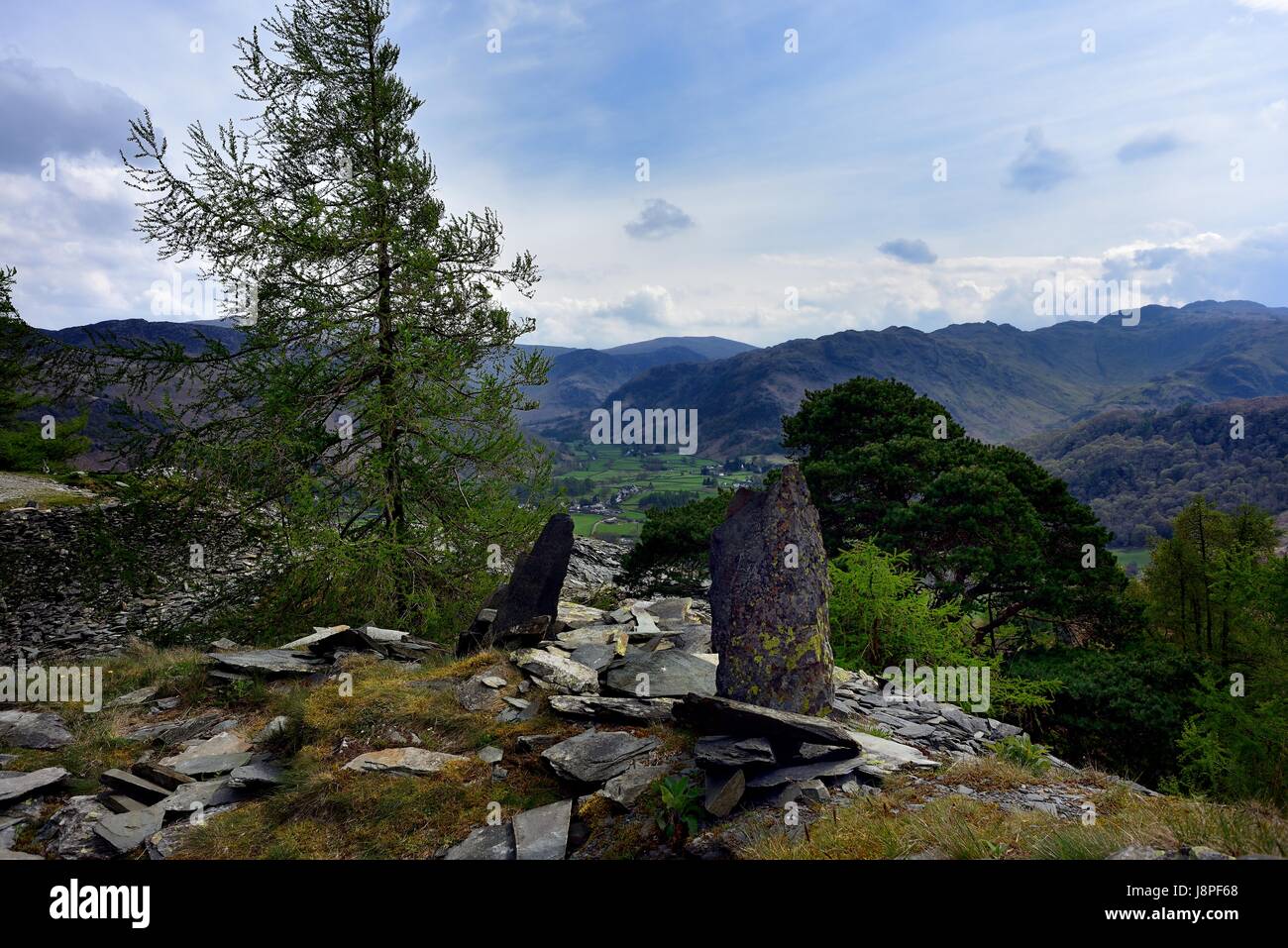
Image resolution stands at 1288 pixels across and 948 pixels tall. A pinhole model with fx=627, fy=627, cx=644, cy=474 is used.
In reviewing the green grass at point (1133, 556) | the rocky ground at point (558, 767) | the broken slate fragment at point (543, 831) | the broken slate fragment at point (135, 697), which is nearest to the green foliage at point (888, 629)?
Result: the rocky ground at point (558, 767)

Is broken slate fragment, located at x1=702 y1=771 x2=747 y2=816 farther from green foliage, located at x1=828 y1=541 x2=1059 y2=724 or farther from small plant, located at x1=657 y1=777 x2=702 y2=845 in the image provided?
green foliage, located at x1=828 y1=541 x2=1059 y2=724

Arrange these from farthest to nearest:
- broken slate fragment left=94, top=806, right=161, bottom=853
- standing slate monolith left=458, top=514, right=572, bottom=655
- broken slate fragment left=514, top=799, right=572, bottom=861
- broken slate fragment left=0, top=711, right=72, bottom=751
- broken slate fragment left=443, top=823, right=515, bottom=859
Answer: standing slate monolith left=458, top=514, right=572, bottom=655 < broken slate fragment left=0, top=711, right=72, bottom=751 < broken slate fragment left=94, top=806, right=161, bottom=853 < broken slate fragment left=443, top=823, right=515, bottom=859 < broken slate fragment left=514, top=799, right=572, bottom=861

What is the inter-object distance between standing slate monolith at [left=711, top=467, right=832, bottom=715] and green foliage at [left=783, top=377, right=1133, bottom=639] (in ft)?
45.2

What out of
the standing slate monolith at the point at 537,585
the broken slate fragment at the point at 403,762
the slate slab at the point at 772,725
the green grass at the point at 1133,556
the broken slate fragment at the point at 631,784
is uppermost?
the standing slate monolith at the point at 537,585

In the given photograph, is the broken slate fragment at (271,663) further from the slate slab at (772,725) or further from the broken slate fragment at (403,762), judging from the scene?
the slate slab at (772,725)

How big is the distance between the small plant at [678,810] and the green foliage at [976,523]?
617 inches

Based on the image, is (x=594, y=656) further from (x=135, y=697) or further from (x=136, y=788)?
(x=135, y=697)

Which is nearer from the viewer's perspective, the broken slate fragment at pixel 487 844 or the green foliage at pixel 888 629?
the broken slate fragment at pixel 487 844

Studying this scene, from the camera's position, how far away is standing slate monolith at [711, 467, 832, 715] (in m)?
6.61

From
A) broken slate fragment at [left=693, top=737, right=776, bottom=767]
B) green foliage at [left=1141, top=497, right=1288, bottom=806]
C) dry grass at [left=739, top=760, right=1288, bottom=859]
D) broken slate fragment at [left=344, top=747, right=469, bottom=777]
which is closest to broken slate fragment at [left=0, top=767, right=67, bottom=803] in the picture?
broken slate fragment at [left=344, top=747, right=469, bottom=777]

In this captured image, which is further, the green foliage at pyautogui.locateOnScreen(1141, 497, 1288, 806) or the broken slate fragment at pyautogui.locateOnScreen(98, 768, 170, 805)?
the green foliage at pyautogui.locateOnScreen(1141, 497, 1288, 806)

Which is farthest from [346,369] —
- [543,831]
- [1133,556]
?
[1133,556]

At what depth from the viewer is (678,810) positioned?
207 inches

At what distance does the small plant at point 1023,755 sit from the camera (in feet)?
21.7
